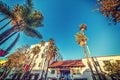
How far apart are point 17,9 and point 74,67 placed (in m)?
26.2

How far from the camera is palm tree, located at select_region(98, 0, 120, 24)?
780 centimetres

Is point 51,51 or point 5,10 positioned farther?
point 51,51

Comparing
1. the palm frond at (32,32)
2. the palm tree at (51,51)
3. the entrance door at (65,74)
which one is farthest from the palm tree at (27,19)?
the entrance door at (65,74)

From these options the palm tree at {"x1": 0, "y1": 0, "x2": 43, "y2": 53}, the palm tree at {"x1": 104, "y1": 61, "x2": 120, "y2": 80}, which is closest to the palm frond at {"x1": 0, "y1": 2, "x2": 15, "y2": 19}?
the palm tree at {"x1": 0, "y1": 0, "x2": 43, "y2": 53}

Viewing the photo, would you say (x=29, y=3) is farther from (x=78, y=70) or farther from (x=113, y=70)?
(x=78, y=70)

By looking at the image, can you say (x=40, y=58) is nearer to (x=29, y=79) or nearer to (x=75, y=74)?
(x=29, y=79)

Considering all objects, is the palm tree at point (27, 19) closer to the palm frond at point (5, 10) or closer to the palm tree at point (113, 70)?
the palm frond at point (5, 10)

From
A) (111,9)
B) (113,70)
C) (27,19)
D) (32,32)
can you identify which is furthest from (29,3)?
(113,70)

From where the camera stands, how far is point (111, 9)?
8219 millimetres

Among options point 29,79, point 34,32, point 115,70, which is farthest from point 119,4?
point 29,79

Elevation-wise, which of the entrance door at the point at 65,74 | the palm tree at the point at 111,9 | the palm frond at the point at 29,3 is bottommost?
the palm tree at the point at 111,9

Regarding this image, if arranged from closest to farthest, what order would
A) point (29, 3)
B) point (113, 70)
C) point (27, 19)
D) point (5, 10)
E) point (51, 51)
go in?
point (5, 10) < point (27, 19) < point (29, 3) < point (113, 70) < point (51, 51)

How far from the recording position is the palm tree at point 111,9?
7797 millimetres

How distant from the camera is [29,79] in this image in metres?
39.2
